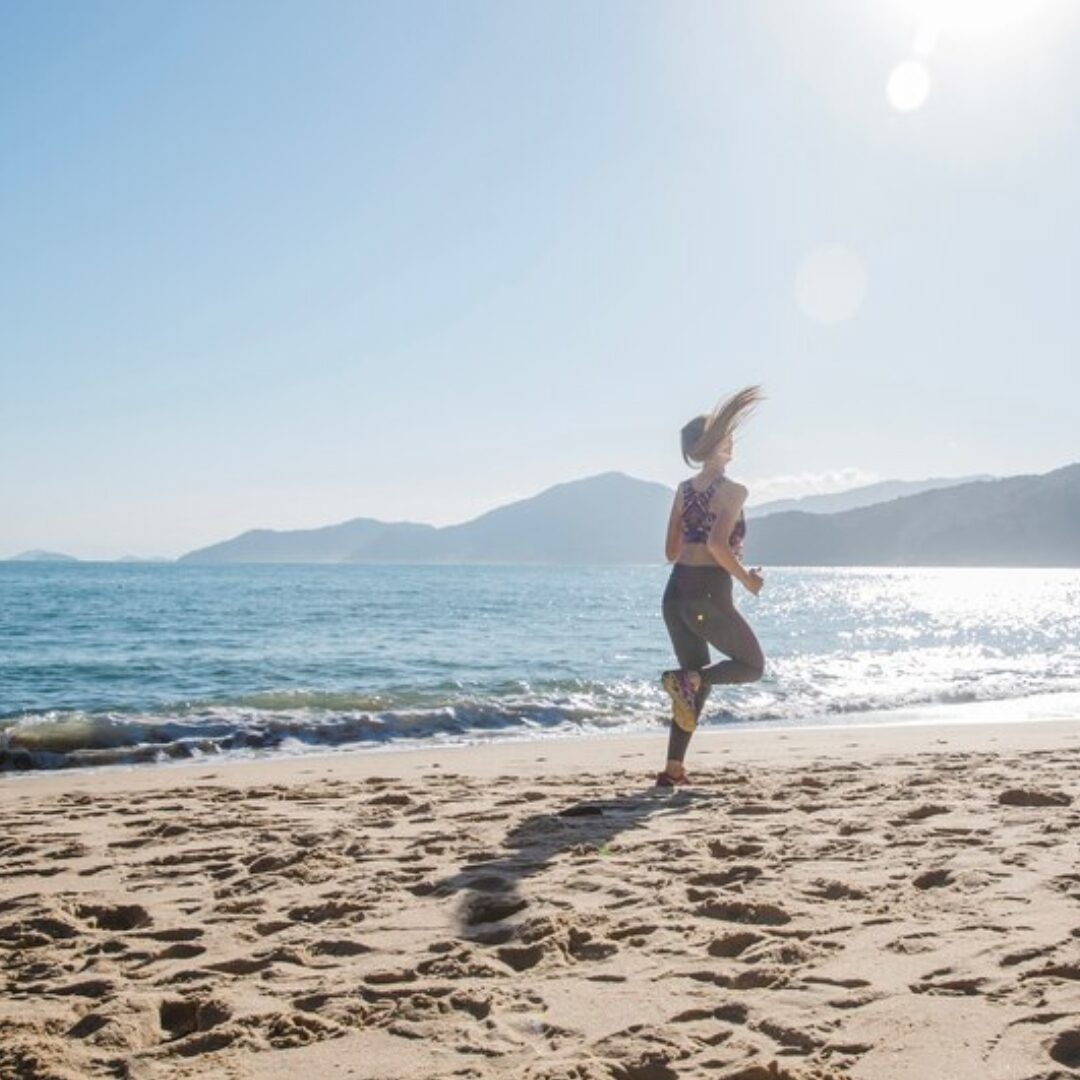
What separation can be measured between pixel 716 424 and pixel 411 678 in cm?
1231

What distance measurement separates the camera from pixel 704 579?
6402mm

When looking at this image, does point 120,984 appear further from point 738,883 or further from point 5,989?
point 738,883

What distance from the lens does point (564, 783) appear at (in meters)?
6.94

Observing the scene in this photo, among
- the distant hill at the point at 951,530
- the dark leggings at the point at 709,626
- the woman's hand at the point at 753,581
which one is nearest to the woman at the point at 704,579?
the dark leggings at the point at 709,626

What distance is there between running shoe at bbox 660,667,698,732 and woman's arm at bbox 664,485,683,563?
2.39 ft

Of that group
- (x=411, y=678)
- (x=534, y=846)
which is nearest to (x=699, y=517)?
(x=534, y=846)

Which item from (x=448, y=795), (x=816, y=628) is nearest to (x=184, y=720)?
(x=448, y=795)

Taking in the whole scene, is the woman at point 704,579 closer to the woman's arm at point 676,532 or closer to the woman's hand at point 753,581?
the woman's arm at point 676,532

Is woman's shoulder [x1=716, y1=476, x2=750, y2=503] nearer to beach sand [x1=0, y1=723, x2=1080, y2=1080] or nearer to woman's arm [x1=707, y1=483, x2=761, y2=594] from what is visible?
woman's arm [x1=707, y1=483, x2=761, y2=594]

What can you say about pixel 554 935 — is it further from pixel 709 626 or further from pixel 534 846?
pixel 709 626

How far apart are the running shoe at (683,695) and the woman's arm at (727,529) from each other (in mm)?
701

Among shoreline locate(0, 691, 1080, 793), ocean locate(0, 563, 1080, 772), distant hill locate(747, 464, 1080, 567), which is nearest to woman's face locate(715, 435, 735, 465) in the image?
shoreline locate(0, 691, 1080, 793)

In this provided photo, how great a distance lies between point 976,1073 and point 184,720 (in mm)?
10958

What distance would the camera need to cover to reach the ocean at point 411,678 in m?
11.5
